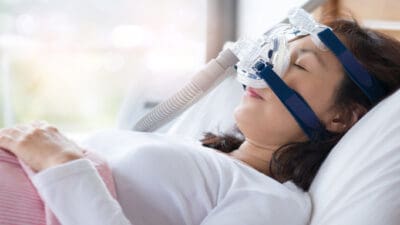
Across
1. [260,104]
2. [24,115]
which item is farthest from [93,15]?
[260,104]

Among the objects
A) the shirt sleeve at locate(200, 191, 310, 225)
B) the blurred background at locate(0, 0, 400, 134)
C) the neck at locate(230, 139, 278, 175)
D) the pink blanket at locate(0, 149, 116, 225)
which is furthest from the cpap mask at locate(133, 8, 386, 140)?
the blurred background at locate(0, 0, 400, 134)

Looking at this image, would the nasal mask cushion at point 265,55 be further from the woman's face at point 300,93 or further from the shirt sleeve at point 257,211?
the shirt sleeve at point 257,211

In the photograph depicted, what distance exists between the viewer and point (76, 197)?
3.72 feet

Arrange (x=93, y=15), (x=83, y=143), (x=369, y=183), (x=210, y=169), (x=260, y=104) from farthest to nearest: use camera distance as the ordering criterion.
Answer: (x=93, y=15), (x=83, y=143), (x=260, y=104), (x=210, y=169), (x=369, y=183)

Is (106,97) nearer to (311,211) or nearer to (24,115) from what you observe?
(24,115)

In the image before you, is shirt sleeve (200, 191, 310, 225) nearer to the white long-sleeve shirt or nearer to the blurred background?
the white long-sleeve shirt

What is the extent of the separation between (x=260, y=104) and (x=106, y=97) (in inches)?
64.1

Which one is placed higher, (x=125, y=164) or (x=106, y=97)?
(x=125, y=164)

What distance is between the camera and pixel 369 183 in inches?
42.9

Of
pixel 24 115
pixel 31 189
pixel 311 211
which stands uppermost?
pixel 31 189

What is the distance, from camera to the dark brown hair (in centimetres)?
140

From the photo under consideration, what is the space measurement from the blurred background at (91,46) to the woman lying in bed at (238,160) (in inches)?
52.1

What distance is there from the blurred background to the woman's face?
1.31 meters

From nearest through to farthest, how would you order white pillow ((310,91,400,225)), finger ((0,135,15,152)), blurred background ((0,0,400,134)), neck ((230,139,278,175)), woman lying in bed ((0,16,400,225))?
white pillow ((310,91,400,225)), woman lying in bed ((0,16,400,225)), finger ((0,135,15,152)), neck ((230,139,278,175)), blurred background ((0,0,400,134))
